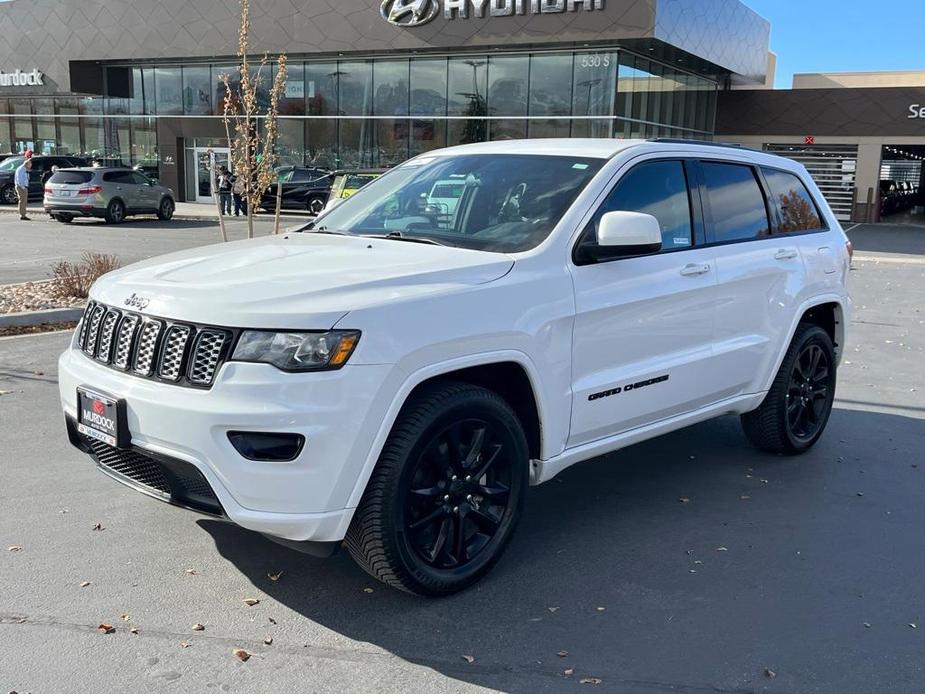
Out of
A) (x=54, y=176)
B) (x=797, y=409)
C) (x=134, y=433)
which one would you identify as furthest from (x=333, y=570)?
(x=54, y=176)

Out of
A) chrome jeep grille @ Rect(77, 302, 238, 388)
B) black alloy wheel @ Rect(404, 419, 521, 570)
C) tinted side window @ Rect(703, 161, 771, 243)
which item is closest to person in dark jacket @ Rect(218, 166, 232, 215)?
tinted side window @ Rect(703, 161, 771, 243)

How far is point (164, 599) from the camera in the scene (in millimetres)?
3730

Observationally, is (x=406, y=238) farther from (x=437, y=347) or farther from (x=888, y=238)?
(x=888, y=238)

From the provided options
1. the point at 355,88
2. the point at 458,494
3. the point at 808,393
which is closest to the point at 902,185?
the point at 355,88

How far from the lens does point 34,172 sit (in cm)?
3061

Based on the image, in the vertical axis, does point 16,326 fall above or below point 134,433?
below

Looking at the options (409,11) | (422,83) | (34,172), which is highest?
(409,11)

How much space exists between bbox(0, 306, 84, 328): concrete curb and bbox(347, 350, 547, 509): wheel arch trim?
7287 millimetres

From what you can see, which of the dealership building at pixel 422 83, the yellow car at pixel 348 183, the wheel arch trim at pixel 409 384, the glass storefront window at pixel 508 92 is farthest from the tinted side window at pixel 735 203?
the glass storefront window at pixel 508 92

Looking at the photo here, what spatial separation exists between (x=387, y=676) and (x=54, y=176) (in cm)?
2499

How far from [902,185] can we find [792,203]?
49758mm

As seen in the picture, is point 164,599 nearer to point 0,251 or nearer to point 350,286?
point 350,286

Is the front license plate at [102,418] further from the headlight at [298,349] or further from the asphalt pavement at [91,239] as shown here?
the asphalt pavement at [91,239]

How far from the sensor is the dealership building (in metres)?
28.6
